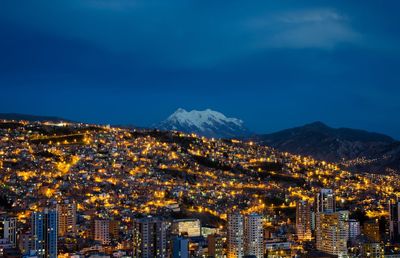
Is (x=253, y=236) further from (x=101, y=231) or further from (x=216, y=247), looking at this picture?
(x=101, y=231)

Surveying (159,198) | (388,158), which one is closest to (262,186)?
(159,198)

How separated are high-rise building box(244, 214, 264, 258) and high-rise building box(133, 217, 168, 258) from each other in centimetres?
359

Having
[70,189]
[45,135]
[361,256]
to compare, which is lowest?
[361,256]

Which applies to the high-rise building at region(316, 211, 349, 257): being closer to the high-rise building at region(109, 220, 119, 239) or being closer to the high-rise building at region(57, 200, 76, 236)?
the high-rise building at region(109, 220, 119, 239)

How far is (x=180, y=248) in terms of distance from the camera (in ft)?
67.9

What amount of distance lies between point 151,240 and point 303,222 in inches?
442

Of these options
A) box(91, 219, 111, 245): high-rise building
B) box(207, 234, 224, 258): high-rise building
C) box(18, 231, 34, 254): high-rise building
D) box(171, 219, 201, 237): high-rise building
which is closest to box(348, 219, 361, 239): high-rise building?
box(207, 234, 224, 258): high-rise building

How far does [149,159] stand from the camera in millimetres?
45062

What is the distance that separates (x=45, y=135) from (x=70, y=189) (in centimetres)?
1529

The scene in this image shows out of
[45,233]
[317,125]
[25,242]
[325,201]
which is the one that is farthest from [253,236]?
[317,125]

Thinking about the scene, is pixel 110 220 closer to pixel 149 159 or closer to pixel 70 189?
pixel 70 189

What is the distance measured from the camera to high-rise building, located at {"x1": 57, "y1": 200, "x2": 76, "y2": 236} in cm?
2589

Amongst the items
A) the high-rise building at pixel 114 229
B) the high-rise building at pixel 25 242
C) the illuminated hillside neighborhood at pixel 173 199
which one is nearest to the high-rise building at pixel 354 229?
the illuminated hillside neighborhood at pixel 173 199

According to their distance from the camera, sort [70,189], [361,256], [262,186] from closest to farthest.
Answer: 1. [361,256]
2. [70,189]
3. [262,186]
